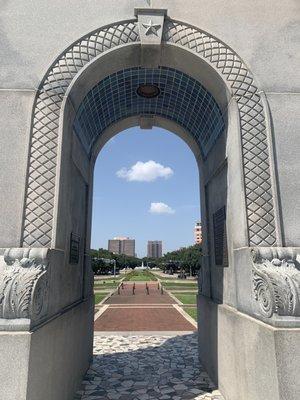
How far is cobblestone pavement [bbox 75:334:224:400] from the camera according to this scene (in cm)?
586

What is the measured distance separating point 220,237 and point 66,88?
4.20 meters

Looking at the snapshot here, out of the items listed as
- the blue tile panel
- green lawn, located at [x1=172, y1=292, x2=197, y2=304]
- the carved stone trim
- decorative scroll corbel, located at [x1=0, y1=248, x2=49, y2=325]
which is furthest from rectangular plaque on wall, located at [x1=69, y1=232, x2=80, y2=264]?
green lawn, located at [x1=172, y1=292, x2=197, y2=304]

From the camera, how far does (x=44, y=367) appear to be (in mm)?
4027

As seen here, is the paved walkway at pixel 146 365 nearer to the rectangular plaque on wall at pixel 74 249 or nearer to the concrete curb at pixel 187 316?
the concrete curb at pixel 187 316

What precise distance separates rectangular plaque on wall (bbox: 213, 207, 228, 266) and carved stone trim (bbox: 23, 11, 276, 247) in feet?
3.53

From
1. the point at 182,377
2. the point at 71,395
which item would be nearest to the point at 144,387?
the point at 182,377

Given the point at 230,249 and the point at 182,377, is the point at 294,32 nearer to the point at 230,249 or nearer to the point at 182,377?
the point at 230,249

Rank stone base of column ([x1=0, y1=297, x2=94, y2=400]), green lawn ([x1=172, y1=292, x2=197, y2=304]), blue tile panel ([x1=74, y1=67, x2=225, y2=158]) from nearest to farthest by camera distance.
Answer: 1. stone base of column ([x1=0, y1=297, x2=94, y2=400])
2. blue tile panel ([x1=74, y1=67, x2=225, y2=158])
3. green lawn ([x1=172, y1=292, x2=197, y2=304])

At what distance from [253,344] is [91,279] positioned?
4905mm

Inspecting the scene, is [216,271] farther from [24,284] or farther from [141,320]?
[141,320]

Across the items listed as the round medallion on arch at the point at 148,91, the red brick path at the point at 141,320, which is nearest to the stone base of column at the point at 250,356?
the round medallion on arch at the point at 148,91

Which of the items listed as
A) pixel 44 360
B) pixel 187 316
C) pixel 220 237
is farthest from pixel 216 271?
pixel 187 316

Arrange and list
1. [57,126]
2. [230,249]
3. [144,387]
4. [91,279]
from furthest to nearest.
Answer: [91,279] < [144,387] < [230,249] < [57,126]

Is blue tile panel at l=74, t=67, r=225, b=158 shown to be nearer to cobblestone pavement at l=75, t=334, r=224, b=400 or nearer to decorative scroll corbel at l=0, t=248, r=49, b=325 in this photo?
decorative scroll corbel at l=0, t=248, r=49, b=325
